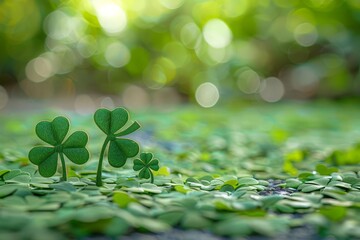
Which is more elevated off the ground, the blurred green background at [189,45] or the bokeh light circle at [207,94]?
the blurred green background at [189,45]

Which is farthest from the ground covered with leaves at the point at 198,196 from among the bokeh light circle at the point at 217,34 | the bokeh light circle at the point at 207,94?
the bokeh light circle at the point at 217,34

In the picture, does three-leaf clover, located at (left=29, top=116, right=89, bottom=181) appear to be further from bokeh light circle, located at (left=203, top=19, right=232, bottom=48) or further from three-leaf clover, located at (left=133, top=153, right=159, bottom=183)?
bokeh light circle, located at (left=203, top=19, right=232, bottom=48)

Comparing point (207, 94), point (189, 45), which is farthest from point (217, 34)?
point (207, 94)

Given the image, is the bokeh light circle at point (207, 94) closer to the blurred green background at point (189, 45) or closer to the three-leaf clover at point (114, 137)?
the blurred green background at point (189, 45)

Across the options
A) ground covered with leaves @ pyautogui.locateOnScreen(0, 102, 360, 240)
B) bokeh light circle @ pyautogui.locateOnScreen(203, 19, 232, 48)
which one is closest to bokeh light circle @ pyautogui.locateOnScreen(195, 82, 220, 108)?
bokeh light circle @ pyautogui.locateOnScreen(203, 19, 232, 48)

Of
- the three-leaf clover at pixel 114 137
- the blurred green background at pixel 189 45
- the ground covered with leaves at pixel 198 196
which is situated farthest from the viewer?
the blurred green background at pixel 189 45

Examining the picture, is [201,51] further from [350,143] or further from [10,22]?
[350,143]
